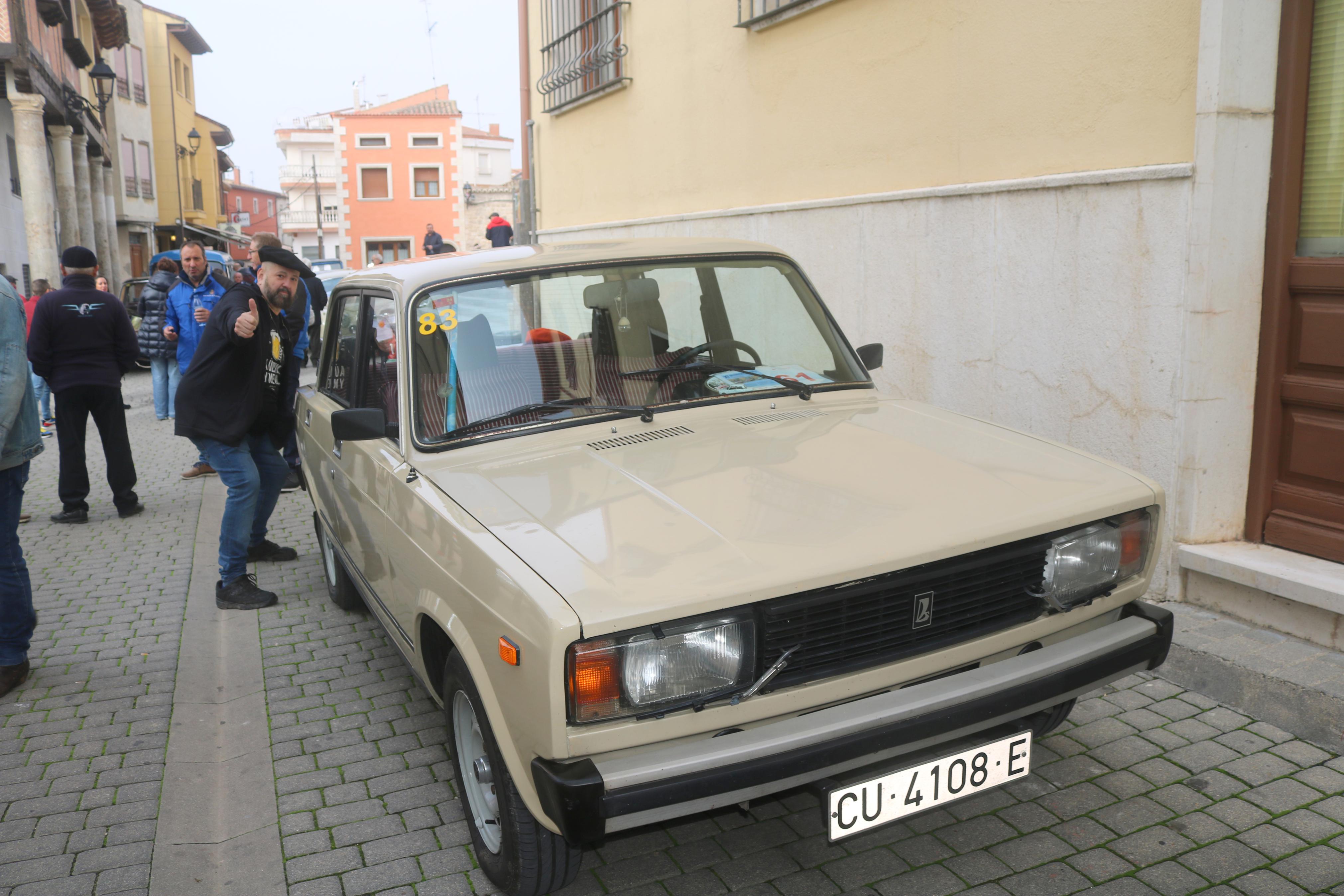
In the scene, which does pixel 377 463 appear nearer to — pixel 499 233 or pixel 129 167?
pixel 499 233

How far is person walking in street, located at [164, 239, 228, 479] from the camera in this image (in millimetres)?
9344

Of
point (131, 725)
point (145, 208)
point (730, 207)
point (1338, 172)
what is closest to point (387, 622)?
point (131, 725)

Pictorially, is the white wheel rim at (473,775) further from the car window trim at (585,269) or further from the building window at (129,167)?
the building window at (129,167)

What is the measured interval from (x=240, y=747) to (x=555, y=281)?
2153 mm

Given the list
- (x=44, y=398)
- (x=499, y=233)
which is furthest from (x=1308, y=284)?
(x=499, y=233)

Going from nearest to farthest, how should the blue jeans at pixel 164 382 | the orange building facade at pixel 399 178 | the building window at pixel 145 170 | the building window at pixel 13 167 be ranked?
1. the blue jeans at pixel 164 382
2. the building window at pixel 13 167
3. the building window at pixel 145 170
4. the orange building facade at pixel 399 178

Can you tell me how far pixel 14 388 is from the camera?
4371mm

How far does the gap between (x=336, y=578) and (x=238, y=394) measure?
1129 millimetres

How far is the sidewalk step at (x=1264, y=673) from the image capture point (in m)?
3.71

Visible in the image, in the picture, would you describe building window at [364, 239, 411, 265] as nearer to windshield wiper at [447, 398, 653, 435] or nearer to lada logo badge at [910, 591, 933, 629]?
windshield wiper at [447, 398, 653, 435]

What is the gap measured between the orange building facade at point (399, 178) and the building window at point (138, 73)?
55.1 ft

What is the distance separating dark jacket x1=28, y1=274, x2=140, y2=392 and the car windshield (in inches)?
206

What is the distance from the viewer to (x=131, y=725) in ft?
13.9

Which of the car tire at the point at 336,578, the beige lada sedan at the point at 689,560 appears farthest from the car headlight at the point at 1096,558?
the car tire at the point at 336,578
